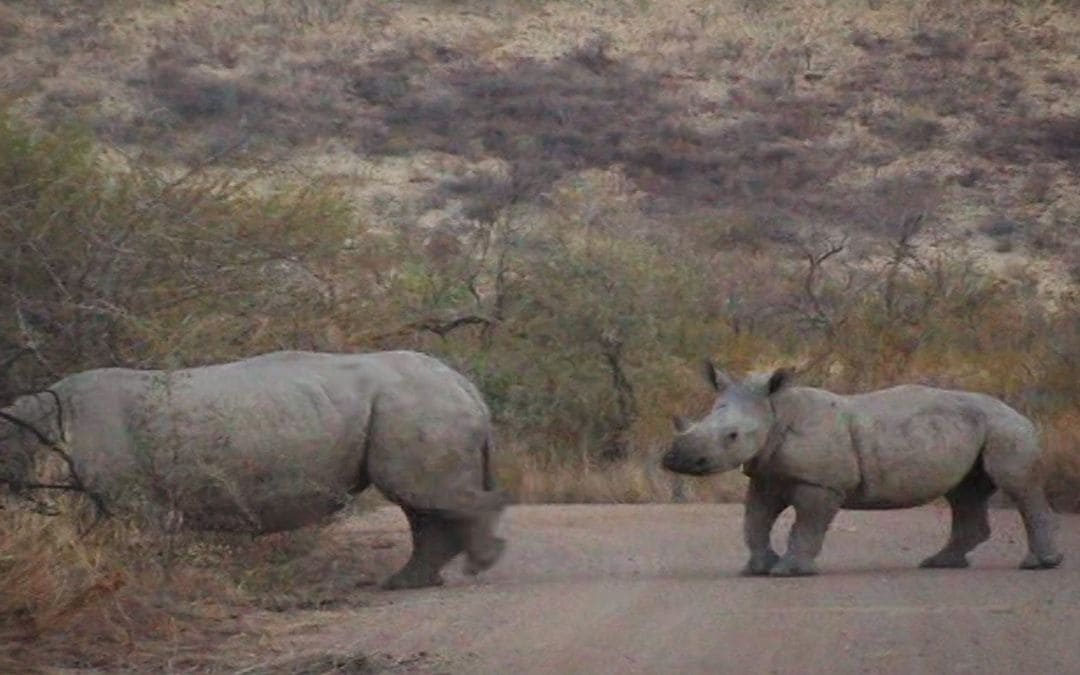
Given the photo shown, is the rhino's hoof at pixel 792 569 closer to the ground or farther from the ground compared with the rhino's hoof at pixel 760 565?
farther from the ground

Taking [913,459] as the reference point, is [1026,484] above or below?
below

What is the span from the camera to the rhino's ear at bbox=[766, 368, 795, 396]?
1262 cm

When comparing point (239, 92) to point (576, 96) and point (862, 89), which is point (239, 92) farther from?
point (862, 89)

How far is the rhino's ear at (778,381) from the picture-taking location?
1262 centimetres

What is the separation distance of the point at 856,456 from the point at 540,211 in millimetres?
24460

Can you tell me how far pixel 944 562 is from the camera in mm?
12594

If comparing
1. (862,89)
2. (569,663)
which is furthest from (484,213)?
(569,663)

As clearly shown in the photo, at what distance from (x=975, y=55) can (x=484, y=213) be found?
1336 cm

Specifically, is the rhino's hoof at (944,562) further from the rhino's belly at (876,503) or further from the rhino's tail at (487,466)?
the rhino's tail at (487,466)

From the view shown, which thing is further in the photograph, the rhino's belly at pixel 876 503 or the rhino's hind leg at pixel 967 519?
the rhino's belly at pixel 876 503

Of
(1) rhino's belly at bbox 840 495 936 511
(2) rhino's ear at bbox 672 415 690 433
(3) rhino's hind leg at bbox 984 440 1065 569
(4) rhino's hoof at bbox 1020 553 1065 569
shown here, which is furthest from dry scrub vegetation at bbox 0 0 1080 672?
(4) rhino's hoof at bbox 1020 553 1065 569

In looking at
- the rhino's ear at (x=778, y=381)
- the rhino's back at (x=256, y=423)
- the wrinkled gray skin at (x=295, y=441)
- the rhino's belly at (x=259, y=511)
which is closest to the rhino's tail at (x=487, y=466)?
the wrinkled gray skin at (x=295, y=441)

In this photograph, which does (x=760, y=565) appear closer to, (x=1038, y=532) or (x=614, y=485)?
(x=1038, y=532)

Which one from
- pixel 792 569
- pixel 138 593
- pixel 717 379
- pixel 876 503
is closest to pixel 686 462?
pixel 717 379
